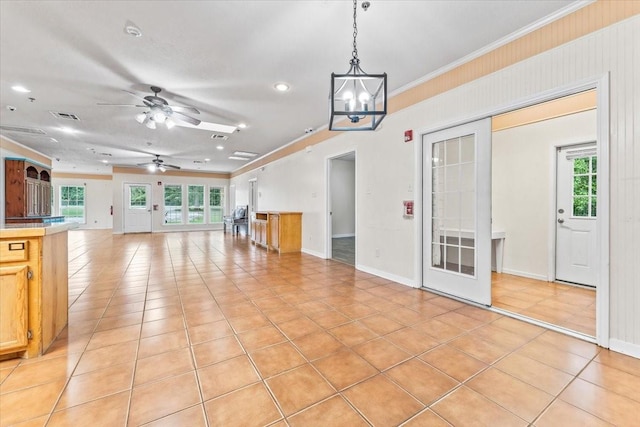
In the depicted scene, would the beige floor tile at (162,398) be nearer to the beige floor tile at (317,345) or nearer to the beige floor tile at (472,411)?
the beige floor tile at (317,345)

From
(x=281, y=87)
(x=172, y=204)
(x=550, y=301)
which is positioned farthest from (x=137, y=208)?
(x=550, y=301)

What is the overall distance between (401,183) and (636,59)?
224 cm

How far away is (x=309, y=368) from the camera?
1.78m

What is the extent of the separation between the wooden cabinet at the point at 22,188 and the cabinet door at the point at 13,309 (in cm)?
646

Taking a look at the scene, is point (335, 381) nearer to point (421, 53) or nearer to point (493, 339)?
point (493, 339)

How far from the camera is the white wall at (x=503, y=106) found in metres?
1.94

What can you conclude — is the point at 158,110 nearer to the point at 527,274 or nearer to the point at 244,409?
the point at 244,409

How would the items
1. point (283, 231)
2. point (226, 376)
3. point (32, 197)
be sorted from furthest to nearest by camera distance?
point (32, 197) < point (283, 231) < point (226, 376)

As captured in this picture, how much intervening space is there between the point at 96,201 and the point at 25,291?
551 inches

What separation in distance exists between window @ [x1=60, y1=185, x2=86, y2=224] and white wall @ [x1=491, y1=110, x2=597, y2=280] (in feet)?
52.7

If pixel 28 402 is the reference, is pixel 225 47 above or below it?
above

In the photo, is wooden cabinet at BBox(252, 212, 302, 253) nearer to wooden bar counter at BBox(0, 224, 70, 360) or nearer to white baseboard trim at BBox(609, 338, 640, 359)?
wooden bar counter at BBox(0, 224, 70, 360)

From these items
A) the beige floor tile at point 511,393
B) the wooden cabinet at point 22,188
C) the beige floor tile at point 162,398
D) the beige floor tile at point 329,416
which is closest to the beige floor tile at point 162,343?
the beige floor tile at point 162,398

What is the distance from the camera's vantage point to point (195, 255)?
5828 mm
